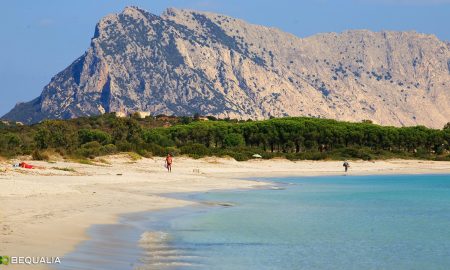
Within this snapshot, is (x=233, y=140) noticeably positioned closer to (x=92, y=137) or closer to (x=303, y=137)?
(x=303, y=137)

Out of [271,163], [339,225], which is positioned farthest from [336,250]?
[271,163]

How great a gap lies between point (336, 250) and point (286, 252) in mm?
1453

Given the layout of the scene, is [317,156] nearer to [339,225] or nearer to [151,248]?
[339,225]

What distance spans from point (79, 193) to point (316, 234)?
1155cm

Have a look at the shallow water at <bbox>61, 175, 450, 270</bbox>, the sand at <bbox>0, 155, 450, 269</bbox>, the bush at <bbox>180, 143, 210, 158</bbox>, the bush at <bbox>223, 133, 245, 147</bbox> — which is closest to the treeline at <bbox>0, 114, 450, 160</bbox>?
the bush at <bbox>223, 133, 245, 147</bbox>

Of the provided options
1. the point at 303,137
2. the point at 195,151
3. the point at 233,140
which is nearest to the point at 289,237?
the point at 195,151

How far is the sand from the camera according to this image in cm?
1579

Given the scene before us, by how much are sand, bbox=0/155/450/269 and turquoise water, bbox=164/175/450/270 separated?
2.73 metres

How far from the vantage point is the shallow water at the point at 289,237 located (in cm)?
1554

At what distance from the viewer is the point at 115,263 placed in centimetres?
1375

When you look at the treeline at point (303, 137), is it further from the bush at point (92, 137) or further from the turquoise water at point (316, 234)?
the turquoise water at point (316, 234)

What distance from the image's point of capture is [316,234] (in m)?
21.2

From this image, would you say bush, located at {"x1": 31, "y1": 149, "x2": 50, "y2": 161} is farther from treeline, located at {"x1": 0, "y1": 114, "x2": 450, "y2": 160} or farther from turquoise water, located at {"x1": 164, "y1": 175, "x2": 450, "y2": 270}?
treeline, located at {"x1": 0, "y1": 114, "x2": 450, "y2": 160}

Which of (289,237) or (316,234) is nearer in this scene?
(289,237)
